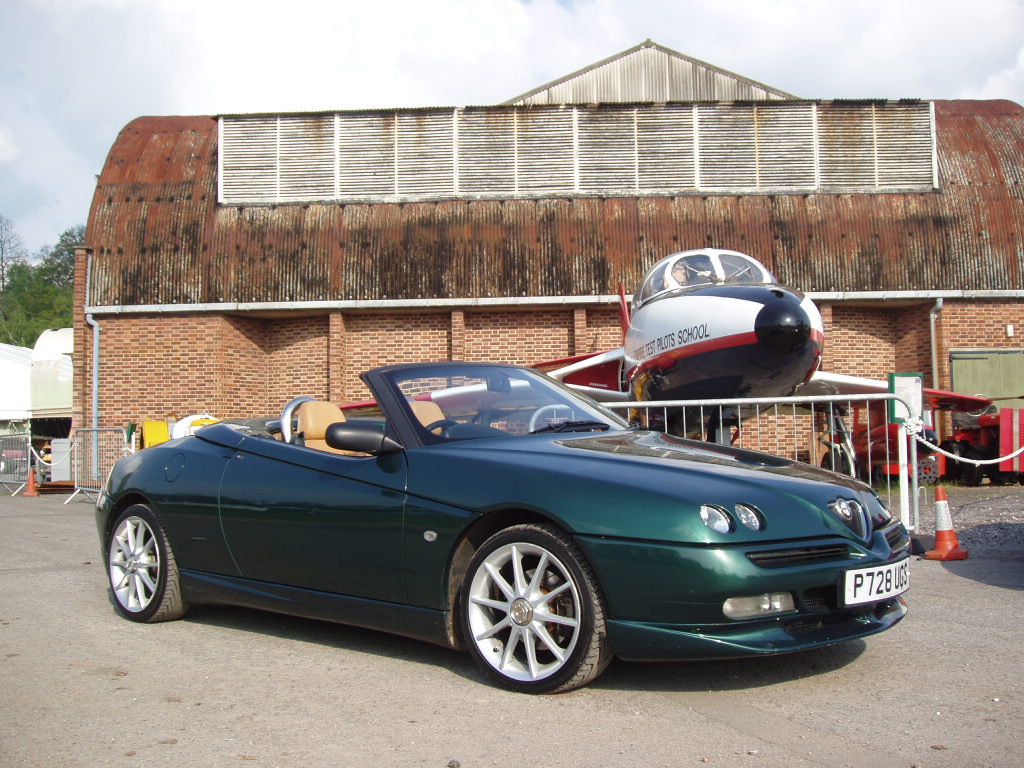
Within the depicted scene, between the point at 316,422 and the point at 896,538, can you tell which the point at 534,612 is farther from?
the point at 316,422

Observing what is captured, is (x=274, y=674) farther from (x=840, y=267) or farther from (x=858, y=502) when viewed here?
(x=840, y=267)

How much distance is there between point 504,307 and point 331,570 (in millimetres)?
15833

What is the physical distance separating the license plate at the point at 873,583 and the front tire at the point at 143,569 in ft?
12.0

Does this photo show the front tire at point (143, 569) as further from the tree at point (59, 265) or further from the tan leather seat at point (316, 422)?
the tree at point (59, 265)

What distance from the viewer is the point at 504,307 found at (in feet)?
65.7

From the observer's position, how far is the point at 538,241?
20.1 m

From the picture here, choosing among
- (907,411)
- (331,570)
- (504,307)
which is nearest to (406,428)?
(331,570)

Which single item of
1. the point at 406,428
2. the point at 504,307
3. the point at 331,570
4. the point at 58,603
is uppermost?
the point at 504,307

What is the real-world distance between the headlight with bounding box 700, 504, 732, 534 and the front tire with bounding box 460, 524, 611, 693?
0.51 meters

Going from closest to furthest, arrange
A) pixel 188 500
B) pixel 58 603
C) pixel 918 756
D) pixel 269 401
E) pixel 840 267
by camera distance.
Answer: pixel 918 756 → pixel 188 500 → pixel 58 603 → pixel 840 267 → pixel 269 401

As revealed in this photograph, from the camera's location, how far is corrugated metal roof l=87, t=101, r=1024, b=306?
19625mm

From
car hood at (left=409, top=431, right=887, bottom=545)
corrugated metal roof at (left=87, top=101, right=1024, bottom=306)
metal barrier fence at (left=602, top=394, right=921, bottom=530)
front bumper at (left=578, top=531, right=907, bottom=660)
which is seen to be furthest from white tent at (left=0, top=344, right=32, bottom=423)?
front bumper at (left=578, top=531, right=907, bottom=660)

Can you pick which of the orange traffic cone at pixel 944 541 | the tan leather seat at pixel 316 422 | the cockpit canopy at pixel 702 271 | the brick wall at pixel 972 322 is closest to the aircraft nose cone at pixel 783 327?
the cockpit canopy at pixel 702 271

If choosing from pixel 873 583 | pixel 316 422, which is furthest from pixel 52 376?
pixel 873 583
